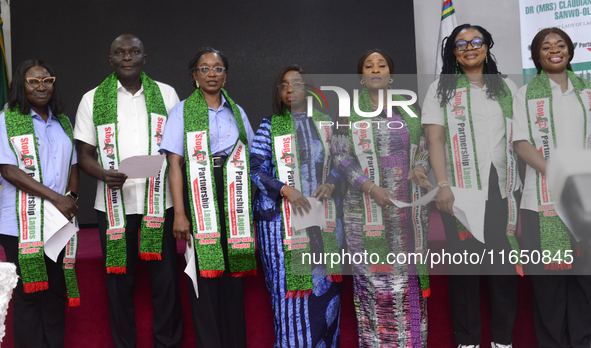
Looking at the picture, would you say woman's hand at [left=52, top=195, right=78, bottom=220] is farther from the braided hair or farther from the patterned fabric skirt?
the braided hair

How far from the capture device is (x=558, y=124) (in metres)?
2.03

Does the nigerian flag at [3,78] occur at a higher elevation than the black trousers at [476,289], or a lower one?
higher

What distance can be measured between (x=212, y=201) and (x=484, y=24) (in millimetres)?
3591

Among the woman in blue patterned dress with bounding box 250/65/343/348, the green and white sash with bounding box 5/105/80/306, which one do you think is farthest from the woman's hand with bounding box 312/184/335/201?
the green and white sash with bounding box 5/105/80/306

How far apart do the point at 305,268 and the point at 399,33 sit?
2680 mm

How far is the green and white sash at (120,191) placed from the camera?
2145 mm

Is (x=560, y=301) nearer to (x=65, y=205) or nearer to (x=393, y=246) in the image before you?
(x=393, y=246)

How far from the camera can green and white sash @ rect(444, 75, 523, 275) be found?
79.9 inches

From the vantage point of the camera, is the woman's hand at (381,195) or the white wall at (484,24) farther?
the white wall at (484,24)

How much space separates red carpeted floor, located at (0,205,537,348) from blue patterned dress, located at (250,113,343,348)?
294 millimetres

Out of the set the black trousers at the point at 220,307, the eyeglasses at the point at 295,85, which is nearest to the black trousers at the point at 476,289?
the eyeglasses at the point at 295,85

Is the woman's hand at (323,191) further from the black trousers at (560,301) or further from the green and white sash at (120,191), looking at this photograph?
the black trousers at (560,301)

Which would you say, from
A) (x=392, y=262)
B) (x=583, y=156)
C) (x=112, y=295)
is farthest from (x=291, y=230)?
(x=583, y=156)

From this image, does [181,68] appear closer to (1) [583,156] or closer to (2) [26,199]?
(2) [26,199]
